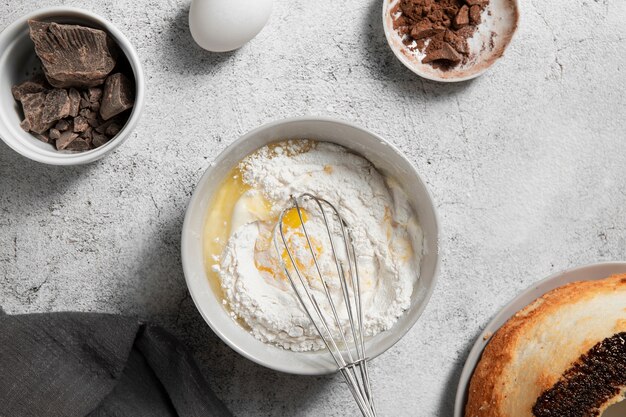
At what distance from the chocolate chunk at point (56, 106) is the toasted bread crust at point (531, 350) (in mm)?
723

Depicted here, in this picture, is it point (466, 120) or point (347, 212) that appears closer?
point (347, 212)

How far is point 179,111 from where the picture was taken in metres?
1.00

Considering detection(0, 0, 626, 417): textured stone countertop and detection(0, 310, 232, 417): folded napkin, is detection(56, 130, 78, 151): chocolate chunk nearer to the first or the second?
detection(0, 0, 626, 417): textured stone countertop

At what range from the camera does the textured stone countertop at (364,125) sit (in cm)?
100

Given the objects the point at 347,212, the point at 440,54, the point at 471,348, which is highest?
the point at 440,54

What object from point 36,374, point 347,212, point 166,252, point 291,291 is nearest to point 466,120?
point 347,212

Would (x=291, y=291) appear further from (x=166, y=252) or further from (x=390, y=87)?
(x=390, y=87)

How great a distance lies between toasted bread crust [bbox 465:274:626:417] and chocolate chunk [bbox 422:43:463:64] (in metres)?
0.40

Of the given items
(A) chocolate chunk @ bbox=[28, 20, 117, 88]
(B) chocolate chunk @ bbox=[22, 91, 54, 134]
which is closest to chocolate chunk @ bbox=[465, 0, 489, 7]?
(A) chocolate chunk @ bbox=[28, 20, 117, 88]

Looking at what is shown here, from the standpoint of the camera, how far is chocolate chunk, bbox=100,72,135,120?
0.91m

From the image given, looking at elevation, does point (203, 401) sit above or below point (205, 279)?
below

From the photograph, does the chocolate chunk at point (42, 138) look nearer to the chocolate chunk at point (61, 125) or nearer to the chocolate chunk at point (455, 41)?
the chocolate chunk at point (61, 125)

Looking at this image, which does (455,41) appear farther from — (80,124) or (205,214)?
(80,124)

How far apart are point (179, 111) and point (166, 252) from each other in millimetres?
221
